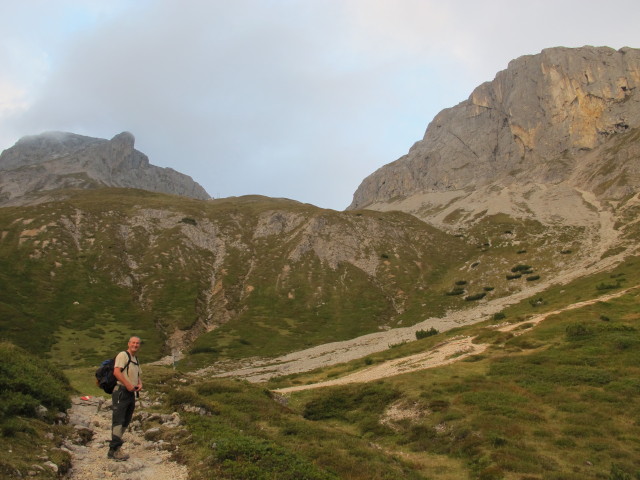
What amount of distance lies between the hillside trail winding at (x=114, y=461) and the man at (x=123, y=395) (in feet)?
1.43

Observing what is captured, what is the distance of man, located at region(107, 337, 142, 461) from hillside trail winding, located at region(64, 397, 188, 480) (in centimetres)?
44

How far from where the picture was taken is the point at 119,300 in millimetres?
93812

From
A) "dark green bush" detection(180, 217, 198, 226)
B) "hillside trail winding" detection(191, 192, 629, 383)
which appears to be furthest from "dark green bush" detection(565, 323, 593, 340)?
"dark green bush" detection(180, 217, 198, 226)

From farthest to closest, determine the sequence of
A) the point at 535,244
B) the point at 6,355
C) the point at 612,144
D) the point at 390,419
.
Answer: the point at 612,144
the point at 535,244
the point at 390,419
the point at 6,355

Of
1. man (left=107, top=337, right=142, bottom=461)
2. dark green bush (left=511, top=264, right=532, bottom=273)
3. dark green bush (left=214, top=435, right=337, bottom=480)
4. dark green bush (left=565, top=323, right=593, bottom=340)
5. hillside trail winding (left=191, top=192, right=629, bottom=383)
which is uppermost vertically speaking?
man (left=107, top=337, right=142, bottom=461)

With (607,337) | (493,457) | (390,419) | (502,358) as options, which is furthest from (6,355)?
(607,337)

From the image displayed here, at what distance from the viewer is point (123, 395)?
13.2m

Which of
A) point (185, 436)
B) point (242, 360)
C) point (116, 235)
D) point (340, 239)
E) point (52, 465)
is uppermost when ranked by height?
point (116, 235)

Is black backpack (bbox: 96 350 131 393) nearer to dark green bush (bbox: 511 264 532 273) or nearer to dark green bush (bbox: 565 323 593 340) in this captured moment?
dark green bush (bbox: 565 323 593 340)

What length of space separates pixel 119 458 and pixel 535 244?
12665 cm

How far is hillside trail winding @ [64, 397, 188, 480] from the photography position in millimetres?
11457

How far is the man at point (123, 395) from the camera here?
12641 millimetres

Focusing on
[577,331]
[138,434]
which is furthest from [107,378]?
[577,331]

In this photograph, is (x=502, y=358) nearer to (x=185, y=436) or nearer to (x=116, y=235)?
(x=185, y=436)
